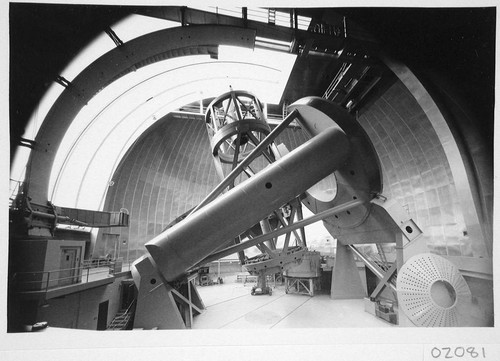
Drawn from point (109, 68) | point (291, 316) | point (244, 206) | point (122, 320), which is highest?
point (109, 68)

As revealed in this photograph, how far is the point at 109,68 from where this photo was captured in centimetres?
564

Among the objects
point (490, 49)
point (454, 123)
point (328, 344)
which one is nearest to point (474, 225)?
point (454, 123)

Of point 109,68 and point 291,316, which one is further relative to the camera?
point 109,68

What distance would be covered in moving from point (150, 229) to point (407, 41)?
533 inches

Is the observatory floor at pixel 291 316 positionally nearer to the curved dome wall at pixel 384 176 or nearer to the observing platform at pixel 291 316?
the observing platform at pixel 291 316

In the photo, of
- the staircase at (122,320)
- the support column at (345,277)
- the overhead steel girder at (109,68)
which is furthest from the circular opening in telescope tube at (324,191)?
the staircase at (122,320)

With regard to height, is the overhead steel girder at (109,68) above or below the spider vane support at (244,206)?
above

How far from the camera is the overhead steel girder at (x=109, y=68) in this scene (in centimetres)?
484

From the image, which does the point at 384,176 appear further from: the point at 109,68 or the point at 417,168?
the point at 109,68

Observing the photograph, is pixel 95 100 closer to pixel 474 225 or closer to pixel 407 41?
pixel 407 41

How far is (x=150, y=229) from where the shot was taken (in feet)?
40.7

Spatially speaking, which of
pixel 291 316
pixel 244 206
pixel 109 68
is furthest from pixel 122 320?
pixel 109 68

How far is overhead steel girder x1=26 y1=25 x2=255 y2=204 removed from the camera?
4.84m

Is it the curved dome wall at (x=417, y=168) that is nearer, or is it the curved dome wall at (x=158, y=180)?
the curved dome wall at (x=417, y=168)
